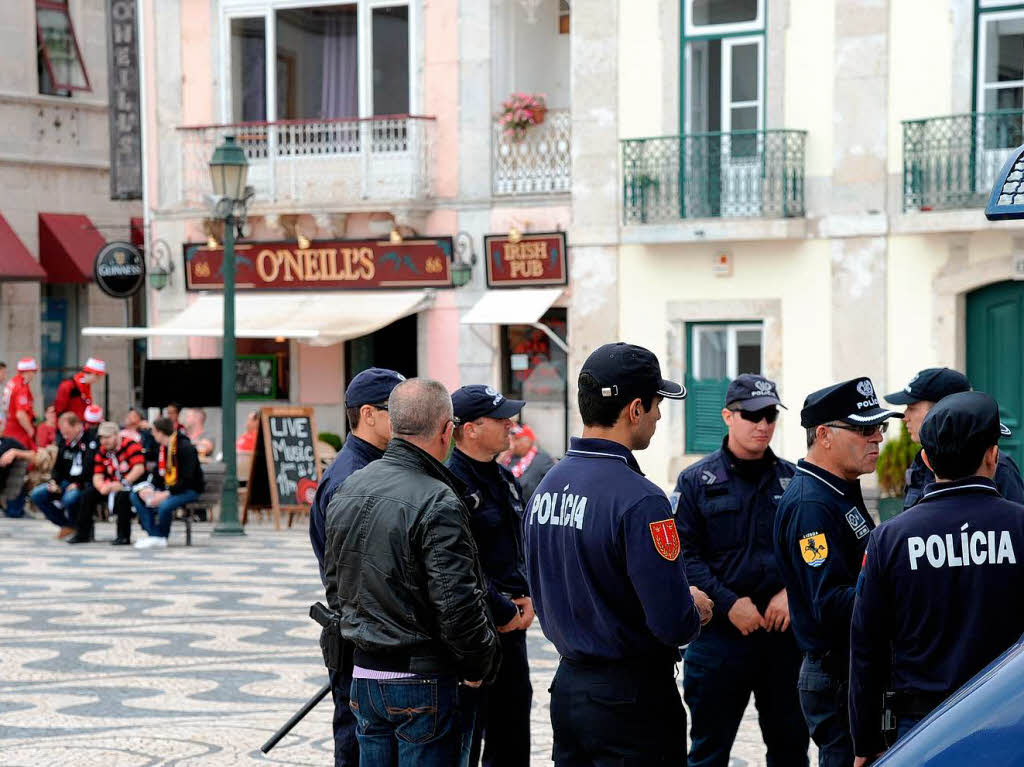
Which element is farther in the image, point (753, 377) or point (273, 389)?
point (273, 389)

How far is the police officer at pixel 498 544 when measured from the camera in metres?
6.50

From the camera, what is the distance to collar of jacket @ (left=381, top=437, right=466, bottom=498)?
5.47 m

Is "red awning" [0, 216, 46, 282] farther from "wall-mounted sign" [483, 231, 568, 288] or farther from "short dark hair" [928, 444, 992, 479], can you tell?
"short dark hair" [928, 444, 992, 479]

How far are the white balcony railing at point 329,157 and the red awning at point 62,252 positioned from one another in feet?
16.0

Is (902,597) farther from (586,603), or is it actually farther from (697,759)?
(697,759)

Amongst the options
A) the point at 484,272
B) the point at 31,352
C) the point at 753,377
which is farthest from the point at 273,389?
the point at 753,377

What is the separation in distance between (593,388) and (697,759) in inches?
75.7

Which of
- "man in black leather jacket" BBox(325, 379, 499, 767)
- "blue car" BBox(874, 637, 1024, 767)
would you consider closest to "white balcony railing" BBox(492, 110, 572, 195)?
"man in black leather jacket" BBox(325, 379, 499, 767)

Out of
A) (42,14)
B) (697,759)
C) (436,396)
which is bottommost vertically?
(697,759)

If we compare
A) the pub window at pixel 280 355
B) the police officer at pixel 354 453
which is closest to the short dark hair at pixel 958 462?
the police officer at pixel 354 453

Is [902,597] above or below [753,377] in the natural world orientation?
below

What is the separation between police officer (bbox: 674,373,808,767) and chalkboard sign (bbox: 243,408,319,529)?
13063 millimetres

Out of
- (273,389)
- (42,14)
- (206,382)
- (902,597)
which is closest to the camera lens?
(902,597)

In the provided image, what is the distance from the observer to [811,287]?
67.1 feet
